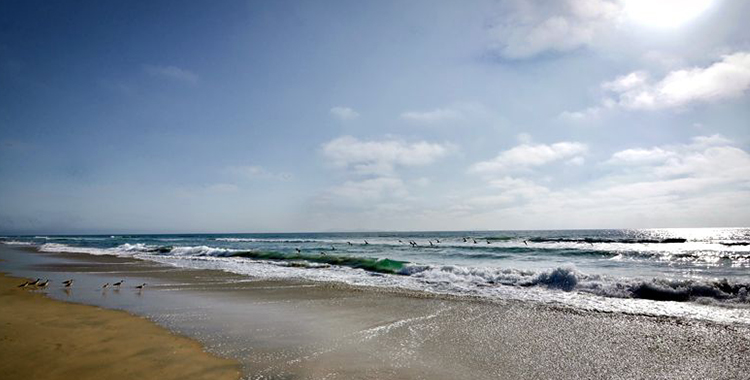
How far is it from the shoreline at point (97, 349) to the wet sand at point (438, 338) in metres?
0.47

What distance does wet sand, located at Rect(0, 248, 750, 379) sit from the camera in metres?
5.21

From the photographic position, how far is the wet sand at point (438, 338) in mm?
5211

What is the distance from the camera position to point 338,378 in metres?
4.76

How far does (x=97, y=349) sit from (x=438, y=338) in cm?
584

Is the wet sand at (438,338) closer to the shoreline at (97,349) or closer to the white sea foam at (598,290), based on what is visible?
the shoreline at (97,349)

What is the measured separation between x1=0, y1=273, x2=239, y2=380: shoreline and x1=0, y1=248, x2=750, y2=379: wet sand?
1.54ft

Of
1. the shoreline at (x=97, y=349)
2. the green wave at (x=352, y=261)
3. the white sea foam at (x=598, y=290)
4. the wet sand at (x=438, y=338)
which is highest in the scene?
the shoreline at (x=97, y=349)

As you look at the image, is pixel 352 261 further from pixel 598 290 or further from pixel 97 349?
pixel 97 349

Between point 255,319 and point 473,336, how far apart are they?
4.82 m

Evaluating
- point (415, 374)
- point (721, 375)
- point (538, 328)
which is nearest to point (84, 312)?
point (415, 374)

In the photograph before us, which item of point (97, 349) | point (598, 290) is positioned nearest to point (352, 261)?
point (598, 290)

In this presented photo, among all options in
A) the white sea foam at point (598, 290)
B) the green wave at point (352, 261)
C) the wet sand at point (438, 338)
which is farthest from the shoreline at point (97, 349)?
the green wave at point (352, 261)

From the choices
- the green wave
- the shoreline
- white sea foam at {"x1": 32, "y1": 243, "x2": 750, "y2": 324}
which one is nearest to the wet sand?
the shoreline

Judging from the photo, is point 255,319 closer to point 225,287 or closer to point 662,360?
point 225,287
